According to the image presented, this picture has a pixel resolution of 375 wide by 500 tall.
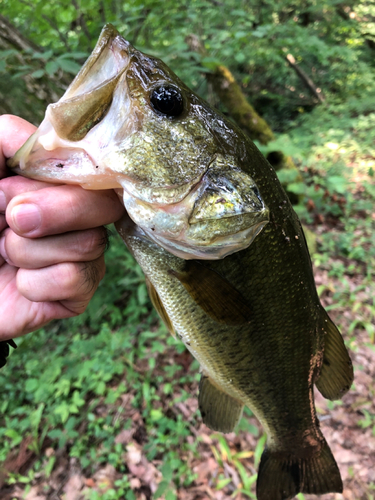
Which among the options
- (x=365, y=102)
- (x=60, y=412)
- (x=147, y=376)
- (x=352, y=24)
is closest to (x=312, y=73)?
(x=352, y=24)

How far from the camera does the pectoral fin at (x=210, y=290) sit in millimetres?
999

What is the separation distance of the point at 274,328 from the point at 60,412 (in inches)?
73.3

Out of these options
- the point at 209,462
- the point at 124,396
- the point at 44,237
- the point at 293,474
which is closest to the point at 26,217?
the point at 44,237

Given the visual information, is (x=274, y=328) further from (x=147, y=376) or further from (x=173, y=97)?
(x=147, y=376)

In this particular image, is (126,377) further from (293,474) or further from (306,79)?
(306,79)

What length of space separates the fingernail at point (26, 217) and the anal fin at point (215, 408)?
42.7 inches

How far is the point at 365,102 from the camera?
23.2ft

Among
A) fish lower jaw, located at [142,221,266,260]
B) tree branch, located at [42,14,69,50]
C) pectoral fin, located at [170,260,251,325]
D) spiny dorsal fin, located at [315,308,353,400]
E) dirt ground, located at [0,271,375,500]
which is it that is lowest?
dirt ground, located at [0,271,375,500]

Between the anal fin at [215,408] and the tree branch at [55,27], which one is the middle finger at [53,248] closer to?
the anal fin at [215,408]

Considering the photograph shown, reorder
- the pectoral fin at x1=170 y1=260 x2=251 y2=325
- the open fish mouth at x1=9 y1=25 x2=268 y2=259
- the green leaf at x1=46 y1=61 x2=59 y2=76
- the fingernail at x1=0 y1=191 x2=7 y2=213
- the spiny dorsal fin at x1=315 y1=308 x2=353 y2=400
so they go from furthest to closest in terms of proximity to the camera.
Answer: the green leaf at x1=46 y1=61 x2=59 y2=76 < the spiny dorsal fin at x1=315 y1=308 x2=353 y2=400 < the pectoral fin at x1=170 y1=260 x2=251 y2=325 < the fingernail at x1=0 y1=191 x2=7 y2=213 < the open fish mouth at x1=9 y1=25 x2=268 y2=259

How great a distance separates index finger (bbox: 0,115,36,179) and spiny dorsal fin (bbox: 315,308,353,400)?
1415mm

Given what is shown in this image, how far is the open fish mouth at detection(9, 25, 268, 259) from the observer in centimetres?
74

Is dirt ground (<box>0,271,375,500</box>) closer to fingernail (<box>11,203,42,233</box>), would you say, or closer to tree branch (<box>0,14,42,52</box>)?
fingernail (<box>11,203,42,233</box>)

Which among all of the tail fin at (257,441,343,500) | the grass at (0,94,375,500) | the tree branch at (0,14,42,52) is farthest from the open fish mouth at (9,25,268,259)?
the tree branch at (0,14,42,52)
